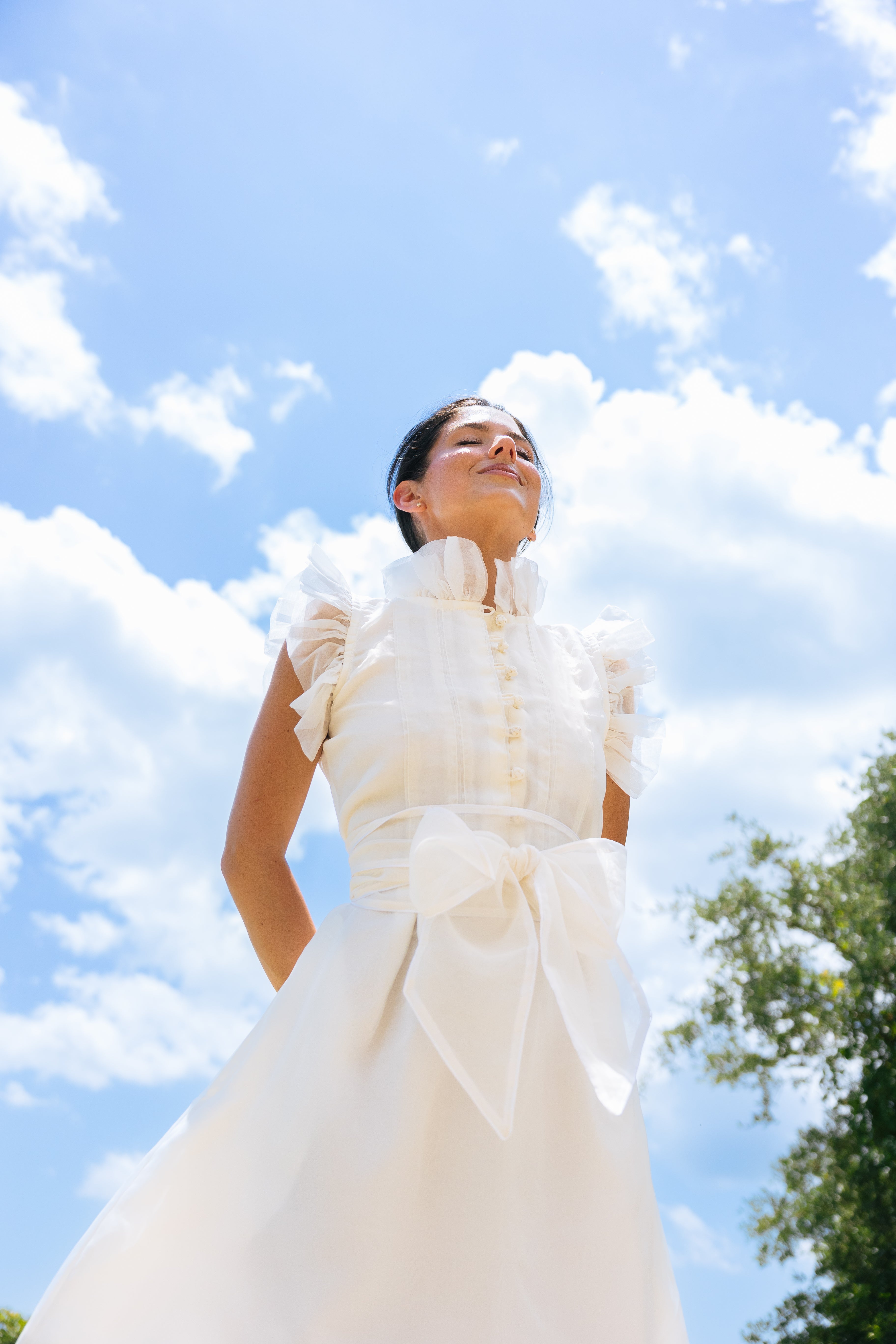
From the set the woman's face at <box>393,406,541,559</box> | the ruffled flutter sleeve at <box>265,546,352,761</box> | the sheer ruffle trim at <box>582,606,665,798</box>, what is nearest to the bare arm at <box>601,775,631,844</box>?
the sheer ruffle trim at <box>582,606,665,798</box>

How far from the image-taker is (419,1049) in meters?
1.71

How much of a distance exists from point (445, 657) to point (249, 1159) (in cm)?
90

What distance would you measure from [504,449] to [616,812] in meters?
0.80

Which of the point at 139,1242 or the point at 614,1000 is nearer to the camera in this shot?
the point at 139,1242

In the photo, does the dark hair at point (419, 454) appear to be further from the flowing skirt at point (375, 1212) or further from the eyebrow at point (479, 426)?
the flowing skirt at point (375, 1212)

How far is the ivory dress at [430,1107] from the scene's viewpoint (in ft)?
4.97

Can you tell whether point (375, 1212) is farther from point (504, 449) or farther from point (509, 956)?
point (504, 449)

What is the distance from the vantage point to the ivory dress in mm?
1515

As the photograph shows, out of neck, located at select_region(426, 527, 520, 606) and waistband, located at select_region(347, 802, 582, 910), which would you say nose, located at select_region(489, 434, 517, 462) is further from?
waistband, located at select_region(347, 802, 582, 910)

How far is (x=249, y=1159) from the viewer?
5.44 feet

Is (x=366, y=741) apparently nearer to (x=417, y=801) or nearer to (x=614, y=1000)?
(x=417, y=801)

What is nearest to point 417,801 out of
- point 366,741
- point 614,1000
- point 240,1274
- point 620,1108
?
point 366,741

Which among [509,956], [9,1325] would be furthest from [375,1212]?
[9,1325]

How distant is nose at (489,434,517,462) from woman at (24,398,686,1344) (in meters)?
0.28
